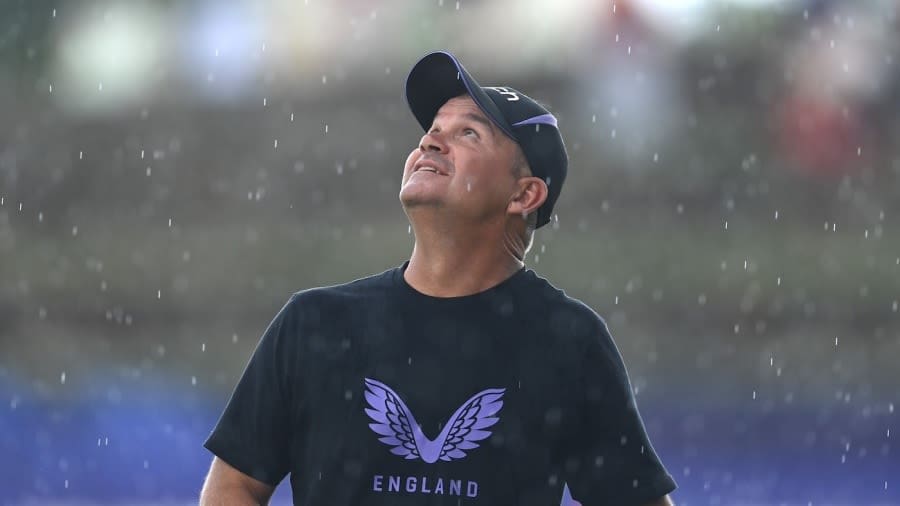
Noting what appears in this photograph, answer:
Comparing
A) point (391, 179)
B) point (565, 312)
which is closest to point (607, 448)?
point (565, 312)

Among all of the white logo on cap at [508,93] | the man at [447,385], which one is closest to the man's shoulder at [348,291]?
the man at [447,385]

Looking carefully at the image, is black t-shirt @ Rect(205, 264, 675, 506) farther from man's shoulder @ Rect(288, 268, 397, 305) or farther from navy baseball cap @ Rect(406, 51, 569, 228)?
navy baseball cap @ Rect(406, 51, 569, 228)

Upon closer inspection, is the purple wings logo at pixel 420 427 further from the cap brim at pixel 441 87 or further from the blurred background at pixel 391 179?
the blurred background at pixel 391 179

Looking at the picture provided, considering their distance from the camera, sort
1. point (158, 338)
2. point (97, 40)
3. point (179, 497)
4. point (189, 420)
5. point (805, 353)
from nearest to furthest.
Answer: point (179, 497) < point (189, 420) < point (805, 353) < point (158, 338) < point (97, 40)

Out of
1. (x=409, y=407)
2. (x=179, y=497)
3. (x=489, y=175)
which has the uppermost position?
(x=489, y=175)

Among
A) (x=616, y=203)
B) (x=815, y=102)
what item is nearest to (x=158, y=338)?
(x=616, y=203)

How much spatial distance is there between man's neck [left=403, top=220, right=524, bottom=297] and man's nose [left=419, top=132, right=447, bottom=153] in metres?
0.20

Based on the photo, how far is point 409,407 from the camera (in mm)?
2619

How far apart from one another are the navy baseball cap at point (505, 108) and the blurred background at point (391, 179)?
1096 cm

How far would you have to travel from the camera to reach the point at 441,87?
2.99m

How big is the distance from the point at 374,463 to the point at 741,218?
554 inches

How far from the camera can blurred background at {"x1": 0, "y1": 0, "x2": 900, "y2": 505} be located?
1487 cm

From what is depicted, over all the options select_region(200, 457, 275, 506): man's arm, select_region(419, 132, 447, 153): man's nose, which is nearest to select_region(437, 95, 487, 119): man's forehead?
select_region(419, 132, 447, 153): man's nose

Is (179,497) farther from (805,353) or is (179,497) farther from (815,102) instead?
(815,102)
